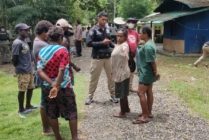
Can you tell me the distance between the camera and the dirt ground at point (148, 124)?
4.06m

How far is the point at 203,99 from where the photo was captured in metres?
6.48

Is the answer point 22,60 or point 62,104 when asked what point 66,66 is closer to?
point 62,104

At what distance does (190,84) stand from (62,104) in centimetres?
543

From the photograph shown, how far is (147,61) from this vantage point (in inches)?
170

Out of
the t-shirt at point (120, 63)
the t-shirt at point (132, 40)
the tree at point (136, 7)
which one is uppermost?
the tree at point (136, 7)

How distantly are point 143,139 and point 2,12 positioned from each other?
1205 cm

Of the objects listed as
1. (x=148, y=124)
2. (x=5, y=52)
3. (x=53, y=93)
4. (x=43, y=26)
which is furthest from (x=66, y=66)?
(x=5, y=52)

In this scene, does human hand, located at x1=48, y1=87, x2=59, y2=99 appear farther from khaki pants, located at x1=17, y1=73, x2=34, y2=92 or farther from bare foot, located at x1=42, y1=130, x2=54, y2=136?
khaki pants, located at x1=17, y1=73, x2=34, y2=92

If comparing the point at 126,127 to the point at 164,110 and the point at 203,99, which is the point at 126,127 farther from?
the point at 203,99

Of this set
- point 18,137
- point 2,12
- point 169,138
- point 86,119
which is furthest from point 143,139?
point 2,12

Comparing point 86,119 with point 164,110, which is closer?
point 86,119

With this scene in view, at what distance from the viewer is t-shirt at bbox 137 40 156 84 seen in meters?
4.30

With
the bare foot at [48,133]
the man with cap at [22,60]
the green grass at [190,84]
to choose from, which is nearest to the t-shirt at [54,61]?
the bare foot at [48,133]

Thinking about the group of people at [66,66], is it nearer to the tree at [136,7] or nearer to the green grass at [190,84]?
the green grass at [190,84]
